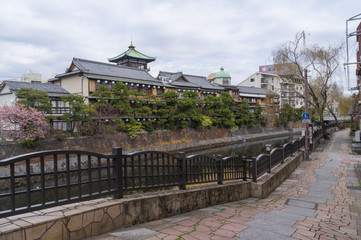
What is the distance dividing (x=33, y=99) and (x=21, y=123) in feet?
8.75

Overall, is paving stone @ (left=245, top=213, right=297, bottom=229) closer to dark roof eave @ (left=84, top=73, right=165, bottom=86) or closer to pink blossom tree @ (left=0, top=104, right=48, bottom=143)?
pink blossom tree @ (left=0, top=104, right=48, bottom=143)

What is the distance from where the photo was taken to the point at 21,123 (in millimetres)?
19359

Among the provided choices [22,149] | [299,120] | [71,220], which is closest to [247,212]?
[71,220]

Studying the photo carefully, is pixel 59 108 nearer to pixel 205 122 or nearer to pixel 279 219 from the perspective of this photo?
pixel 205 122

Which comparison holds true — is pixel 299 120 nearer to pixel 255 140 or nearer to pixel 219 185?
pixel 255 140

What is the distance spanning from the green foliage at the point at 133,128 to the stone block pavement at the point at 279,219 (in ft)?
A: 63.7

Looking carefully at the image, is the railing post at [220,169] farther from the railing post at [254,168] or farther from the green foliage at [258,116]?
the green foliage at [258,116]

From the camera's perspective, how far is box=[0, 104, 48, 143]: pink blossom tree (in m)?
19.0

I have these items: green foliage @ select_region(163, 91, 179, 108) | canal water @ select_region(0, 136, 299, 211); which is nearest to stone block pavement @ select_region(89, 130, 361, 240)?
canal water @ select_region(0, 136, 299, 211)

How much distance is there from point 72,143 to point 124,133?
18.8ft

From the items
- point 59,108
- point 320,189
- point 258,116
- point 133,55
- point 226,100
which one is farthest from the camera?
point 258,116

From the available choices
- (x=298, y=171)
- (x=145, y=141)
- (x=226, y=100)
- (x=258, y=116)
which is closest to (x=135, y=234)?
(x=298, y=171)

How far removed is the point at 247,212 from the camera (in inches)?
248

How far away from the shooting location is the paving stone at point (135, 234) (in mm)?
3932
